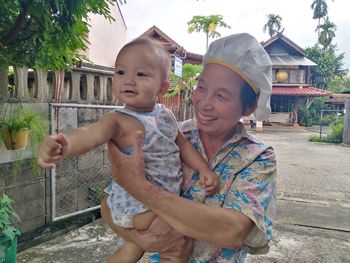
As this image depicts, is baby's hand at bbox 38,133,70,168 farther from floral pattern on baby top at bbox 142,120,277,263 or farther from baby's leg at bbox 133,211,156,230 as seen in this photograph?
floral pattern on baby top at bbox 142,120,277,263

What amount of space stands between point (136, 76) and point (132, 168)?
1.26ft

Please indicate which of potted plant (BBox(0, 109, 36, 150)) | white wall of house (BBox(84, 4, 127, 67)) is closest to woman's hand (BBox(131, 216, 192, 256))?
potted plant (BBox(0, 109, 36, 150))

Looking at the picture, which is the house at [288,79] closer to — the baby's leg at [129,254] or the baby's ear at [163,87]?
the baby's ear at [163,87]

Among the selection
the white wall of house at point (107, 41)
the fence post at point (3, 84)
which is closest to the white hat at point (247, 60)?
the fence post at point (3, 84)

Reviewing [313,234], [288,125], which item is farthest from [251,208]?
[288,125]

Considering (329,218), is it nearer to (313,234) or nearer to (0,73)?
(313,234)

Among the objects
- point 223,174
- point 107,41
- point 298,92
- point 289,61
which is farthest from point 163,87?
point 289,61

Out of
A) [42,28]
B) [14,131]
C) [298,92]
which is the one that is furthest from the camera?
[298,92]

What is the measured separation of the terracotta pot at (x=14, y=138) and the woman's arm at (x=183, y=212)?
94.2 inches

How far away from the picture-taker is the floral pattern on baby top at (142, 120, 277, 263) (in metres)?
1.35

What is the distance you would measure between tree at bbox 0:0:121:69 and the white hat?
2.45 ft

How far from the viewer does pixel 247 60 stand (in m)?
1.44

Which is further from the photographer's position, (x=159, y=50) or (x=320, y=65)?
(x=320, y=65)

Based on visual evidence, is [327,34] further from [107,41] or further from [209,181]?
[209,181]
